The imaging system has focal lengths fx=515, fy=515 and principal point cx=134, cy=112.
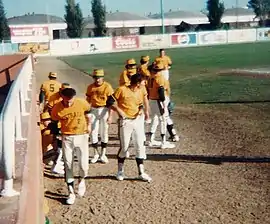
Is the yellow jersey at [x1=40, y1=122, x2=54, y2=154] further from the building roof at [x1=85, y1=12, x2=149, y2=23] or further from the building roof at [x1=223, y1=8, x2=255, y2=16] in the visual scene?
the building roof at [x1=223, y1=8, x2=255, y2=16]

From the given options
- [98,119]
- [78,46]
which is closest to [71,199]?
[98,119]

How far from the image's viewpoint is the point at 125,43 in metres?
67.0

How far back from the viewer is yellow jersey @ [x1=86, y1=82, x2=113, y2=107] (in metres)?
11.4

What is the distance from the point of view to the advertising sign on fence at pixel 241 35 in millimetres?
71750

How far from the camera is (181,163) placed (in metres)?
11.3

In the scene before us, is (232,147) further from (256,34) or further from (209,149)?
(256,34)

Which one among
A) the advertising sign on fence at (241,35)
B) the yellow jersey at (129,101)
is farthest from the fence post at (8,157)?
the advertising sign on fence at (241,35)

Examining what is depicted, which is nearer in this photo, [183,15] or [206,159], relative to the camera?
[206,159]

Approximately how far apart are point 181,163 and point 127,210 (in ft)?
9.95

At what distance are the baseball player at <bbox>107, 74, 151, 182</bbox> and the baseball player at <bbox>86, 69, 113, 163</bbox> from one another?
1354mm

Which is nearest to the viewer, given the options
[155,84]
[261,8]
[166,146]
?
[155,84]

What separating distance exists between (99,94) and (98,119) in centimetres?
62

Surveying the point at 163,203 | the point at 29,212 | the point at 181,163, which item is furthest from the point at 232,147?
the point at 29,212

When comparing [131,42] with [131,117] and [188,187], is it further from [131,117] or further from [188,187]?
[188,187]
